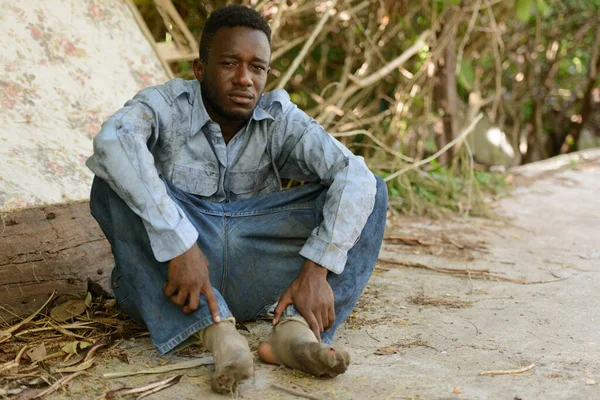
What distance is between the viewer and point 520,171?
592 centimetres

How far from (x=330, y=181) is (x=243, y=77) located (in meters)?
0.39

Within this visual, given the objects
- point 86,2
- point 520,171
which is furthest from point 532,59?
point 86,2

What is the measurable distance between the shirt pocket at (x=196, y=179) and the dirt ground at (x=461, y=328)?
447mm

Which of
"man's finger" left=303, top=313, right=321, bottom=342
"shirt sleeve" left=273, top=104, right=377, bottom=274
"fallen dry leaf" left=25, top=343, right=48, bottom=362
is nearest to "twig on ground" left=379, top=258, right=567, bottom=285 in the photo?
"shirt sleeve" left=273, top=104, right=377, bottom=274

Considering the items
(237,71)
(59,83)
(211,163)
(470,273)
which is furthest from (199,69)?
(470,273)

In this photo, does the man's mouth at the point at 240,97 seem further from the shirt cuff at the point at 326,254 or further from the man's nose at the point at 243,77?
the shirt cuff at the point at 326,254

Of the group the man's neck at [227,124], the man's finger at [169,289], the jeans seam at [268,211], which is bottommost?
the man's finger at [169,289]

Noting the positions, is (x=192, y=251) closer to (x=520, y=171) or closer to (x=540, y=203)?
(x=540, y=203)

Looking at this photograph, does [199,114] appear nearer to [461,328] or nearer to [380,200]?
[380,200]

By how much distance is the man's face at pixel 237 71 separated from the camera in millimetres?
2064

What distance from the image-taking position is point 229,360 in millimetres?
1608

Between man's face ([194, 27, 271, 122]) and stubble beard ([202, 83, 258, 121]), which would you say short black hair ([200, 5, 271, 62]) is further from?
stubble beard ([202, 83, 258, 121])

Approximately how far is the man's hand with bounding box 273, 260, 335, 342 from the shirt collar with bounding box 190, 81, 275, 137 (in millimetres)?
469

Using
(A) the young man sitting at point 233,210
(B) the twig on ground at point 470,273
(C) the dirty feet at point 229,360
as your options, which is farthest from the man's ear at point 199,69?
(B) the twig on ground at point 470,273
